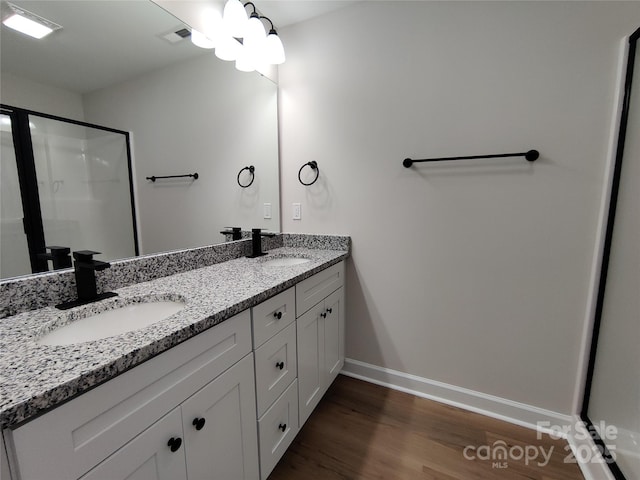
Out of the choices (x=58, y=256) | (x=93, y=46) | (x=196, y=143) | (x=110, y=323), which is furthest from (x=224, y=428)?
(x=93, y=46)

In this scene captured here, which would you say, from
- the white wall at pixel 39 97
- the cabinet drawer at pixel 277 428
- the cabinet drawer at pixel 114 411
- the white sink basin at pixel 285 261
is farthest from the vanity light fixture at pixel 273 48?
the cabinet drawer at pixel 277 428

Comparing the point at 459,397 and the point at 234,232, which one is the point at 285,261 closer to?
the point at 234,232

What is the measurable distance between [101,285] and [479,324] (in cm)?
179

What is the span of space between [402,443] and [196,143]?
6.06ft

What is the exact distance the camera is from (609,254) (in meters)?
1.27

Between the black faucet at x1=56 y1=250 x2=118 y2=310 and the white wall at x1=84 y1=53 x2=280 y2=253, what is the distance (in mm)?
282

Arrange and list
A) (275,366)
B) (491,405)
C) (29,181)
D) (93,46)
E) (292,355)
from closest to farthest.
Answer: (29,181)
(93,46)
(275,366)
(292,355)
(491,405)

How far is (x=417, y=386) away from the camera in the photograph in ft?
5.78

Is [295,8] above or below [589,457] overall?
above

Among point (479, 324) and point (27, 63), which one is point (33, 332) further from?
point (479, 324)

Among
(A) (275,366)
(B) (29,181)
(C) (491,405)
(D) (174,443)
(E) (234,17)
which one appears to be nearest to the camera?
(D) (174,443)

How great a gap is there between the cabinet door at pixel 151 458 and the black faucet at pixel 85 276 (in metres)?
0.50

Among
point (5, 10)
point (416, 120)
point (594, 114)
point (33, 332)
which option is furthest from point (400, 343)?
point (5, 10)

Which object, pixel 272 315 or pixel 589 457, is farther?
pixel 589 457
